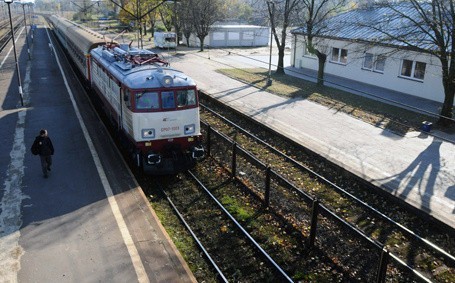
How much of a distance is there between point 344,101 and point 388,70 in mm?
5370

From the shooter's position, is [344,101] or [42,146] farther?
[344,101]

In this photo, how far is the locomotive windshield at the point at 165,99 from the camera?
12.2m

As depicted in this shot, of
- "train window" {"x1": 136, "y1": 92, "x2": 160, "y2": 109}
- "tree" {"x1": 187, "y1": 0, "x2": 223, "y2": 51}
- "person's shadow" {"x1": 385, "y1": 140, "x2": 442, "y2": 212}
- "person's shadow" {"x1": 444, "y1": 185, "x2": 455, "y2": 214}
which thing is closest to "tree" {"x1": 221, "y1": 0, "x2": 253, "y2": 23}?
"tree" {"x1": 187, "y1": 0, "x2": 223, "y2": 51}

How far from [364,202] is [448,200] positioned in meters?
2.43

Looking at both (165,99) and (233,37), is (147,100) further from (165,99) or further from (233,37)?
(233,37)

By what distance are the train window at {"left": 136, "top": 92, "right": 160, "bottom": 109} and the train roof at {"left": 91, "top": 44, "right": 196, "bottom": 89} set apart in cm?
24

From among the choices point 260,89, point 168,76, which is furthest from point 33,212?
point 260,89

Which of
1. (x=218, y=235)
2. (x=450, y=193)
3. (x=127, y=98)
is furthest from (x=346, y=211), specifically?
(x=127, y=98)

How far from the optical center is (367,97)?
25172 millimetres

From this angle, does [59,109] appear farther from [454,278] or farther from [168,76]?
[454,278]

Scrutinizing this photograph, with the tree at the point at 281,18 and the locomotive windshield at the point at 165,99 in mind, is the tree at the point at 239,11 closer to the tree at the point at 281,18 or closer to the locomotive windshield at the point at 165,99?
the tree at the point at 281,18

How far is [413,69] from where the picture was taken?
2500 cm

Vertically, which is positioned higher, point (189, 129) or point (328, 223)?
point (189, 129)

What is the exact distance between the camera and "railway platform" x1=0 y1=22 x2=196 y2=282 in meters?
Result: 8.04
